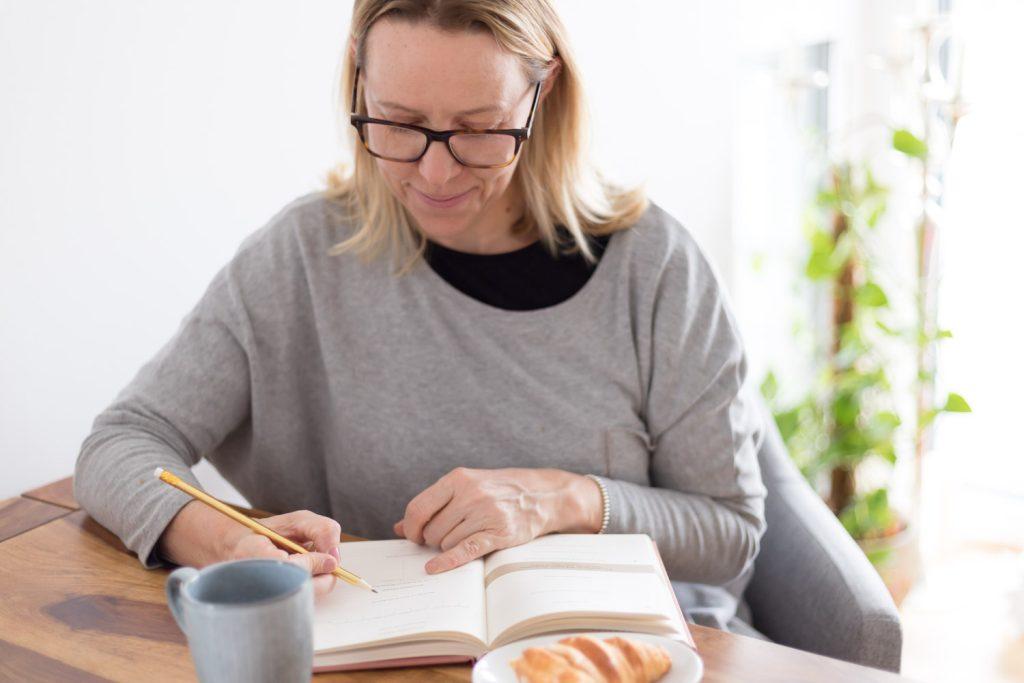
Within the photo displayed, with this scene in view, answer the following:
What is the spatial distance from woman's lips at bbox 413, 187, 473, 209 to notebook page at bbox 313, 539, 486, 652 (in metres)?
0.40

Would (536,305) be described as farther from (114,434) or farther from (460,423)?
(114,434)

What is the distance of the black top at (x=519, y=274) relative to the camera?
1.33 m

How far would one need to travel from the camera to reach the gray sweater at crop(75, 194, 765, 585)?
1.26m

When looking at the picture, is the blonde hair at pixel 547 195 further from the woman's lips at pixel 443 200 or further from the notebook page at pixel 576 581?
the notebook page at pixel 576 581

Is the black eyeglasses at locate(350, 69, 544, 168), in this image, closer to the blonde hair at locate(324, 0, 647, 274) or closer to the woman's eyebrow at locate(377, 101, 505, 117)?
the woman's eyebrow at locate(377, 101, 505, 117)

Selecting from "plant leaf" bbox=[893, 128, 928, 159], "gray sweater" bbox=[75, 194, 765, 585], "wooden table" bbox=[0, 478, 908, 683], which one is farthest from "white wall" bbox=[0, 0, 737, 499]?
"plant leaf" bbox=[893, 128, 928, 159]

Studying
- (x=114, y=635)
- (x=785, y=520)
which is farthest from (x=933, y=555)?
(x=114, y=635)

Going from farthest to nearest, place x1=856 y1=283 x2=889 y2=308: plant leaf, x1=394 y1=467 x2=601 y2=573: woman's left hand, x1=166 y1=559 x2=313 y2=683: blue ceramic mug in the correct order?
1. x1=856 y1=283 x2=889 y2=308: plant leaf
2. x1=394 y1=467 x2=601 y2=573: woman's left hand
3. x1=166 y1=559 x2=313 y2=683: blue ceramic mug

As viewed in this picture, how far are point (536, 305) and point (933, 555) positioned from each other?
7.07ft

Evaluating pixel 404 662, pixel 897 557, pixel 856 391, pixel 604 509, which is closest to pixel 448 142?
pixel 604 509

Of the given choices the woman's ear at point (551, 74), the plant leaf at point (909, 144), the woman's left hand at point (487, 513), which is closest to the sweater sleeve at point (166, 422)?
the woman's left hand at point (487, 513)

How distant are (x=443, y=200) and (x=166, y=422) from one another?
17.1 inches

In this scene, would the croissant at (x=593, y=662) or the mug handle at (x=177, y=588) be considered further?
the croissant at (x=593, y=662)

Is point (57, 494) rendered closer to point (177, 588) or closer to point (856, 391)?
point (177, 588)
